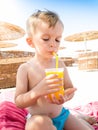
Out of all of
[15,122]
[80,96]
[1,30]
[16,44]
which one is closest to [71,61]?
[16,44]

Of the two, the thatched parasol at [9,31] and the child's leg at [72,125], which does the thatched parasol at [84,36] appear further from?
the child's leg at [72,125]

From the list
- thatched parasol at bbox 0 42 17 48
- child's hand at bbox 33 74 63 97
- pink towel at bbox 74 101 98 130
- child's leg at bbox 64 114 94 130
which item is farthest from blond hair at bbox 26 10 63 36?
thatched parasol at bbox 0 42 17 48

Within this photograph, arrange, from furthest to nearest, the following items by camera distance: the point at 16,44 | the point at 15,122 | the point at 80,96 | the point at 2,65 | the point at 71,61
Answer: the point at 71,61
the point at 16,44
the point at 2,65
the point at 80,96
the point at 15,122

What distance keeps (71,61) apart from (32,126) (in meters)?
5.32

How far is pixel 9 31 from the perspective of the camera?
4598 millimetres

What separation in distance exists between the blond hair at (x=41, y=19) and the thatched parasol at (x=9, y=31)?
10.8ft

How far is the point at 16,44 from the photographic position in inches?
206

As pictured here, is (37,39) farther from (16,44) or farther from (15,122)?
(16,44)

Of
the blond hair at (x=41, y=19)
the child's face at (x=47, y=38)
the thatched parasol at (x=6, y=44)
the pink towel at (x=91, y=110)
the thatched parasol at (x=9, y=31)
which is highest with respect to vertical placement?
the thatched parasol at (x=9, y=31)

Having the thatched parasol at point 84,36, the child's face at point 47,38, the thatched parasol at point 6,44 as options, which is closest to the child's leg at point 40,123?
the child's face at point 47,38

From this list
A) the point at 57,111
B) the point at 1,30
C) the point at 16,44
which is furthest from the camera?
the point at 16,44

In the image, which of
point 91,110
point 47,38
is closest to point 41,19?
point 47,38

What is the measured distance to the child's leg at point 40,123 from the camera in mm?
1080

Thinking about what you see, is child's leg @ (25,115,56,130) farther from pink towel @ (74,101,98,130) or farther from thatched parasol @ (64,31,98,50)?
thatched parasol @ (64,31,98,50)
